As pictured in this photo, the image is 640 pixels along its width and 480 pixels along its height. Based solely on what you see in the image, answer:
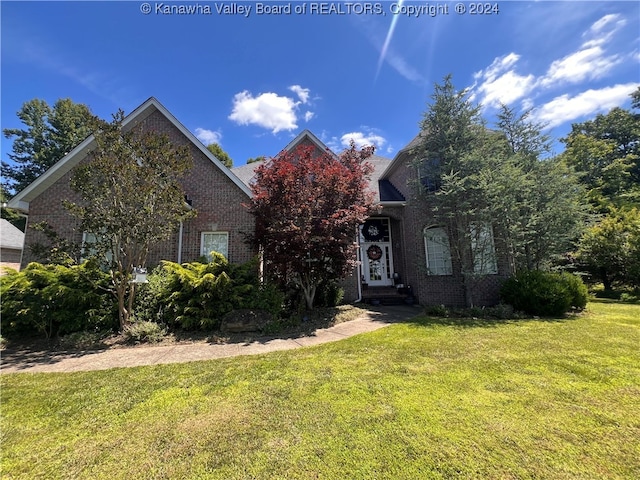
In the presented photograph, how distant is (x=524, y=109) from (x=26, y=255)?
63.9 feet

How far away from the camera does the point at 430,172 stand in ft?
36.7

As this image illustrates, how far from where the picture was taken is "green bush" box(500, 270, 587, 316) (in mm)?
8852

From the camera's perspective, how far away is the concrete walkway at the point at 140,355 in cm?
511

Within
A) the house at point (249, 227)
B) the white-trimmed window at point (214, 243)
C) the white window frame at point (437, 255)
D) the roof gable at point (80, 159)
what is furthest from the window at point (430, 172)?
the white-trimmed window at point (214, 243)

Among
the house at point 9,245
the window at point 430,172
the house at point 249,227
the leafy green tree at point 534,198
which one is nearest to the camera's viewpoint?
the leafy green tree at point 534,198

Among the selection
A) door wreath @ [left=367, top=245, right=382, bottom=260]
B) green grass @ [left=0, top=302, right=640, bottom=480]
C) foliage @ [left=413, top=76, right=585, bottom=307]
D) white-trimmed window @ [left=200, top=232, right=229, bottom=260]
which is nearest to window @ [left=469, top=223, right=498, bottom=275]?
Answer: foliage @ [left=413, top=76, right=585, bottom=307]

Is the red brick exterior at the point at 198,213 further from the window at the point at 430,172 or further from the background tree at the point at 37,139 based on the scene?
the background tree at the point at 37,139

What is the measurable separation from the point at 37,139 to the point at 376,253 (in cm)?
4015

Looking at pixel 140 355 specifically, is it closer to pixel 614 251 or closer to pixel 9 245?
pixel 614 251

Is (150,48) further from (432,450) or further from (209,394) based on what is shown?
(432,450)

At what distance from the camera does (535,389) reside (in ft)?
12.3

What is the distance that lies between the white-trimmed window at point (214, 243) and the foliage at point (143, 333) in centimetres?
392

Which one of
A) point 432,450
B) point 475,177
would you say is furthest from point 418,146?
point 432,450

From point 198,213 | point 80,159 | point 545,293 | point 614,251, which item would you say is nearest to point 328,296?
point 198,213
